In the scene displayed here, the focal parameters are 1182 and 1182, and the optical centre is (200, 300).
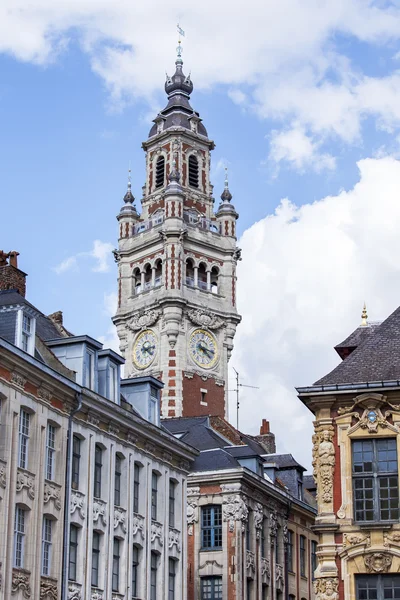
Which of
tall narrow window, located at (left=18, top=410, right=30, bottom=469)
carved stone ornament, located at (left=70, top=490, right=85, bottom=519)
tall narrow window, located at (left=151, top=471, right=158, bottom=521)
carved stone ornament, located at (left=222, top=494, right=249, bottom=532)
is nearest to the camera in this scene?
tall narrow window, located at (left=18, top=410, right=30, bottom=469)

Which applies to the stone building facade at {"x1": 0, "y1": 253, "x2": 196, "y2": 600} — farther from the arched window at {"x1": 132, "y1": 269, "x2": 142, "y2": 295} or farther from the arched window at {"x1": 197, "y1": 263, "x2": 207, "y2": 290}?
the arched window at {"x1": 132, "y1": 269, "x2": 142, "y2": 295}

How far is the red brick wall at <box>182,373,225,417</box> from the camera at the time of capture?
89000 mm

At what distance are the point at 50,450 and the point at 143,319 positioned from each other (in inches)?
2083

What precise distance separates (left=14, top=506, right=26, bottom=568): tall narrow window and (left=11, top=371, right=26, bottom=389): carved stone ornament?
3951 millimetres

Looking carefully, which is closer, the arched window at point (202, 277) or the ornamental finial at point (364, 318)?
the ornamental finial at point (364, 318)

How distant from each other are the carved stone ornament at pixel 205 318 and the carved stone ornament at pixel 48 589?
53309 millimetres

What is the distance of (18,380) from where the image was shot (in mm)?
38531

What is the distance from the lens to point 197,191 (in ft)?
328

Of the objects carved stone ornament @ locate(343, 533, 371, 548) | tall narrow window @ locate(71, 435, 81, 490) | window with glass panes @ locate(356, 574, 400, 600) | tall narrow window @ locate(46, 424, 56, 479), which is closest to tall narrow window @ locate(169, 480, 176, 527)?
tall narrow window @ locate(71, 435, 81, 490)

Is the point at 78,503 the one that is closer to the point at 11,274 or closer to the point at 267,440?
the point at 11,274

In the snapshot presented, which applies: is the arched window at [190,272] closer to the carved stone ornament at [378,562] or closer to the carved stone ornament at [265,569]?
the carved stone ornament at [265,569]

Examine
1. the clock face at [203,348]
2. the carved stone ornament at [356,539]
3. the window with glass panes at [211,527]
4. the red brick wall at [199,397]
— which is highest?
the clock face at [203,348]

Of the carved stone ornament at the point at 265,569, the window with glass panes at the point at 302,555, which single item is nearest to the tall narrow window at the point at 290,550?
the window with glass panes at the point at 302,555

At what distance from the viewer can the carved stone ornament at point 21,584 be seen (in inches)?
1459
